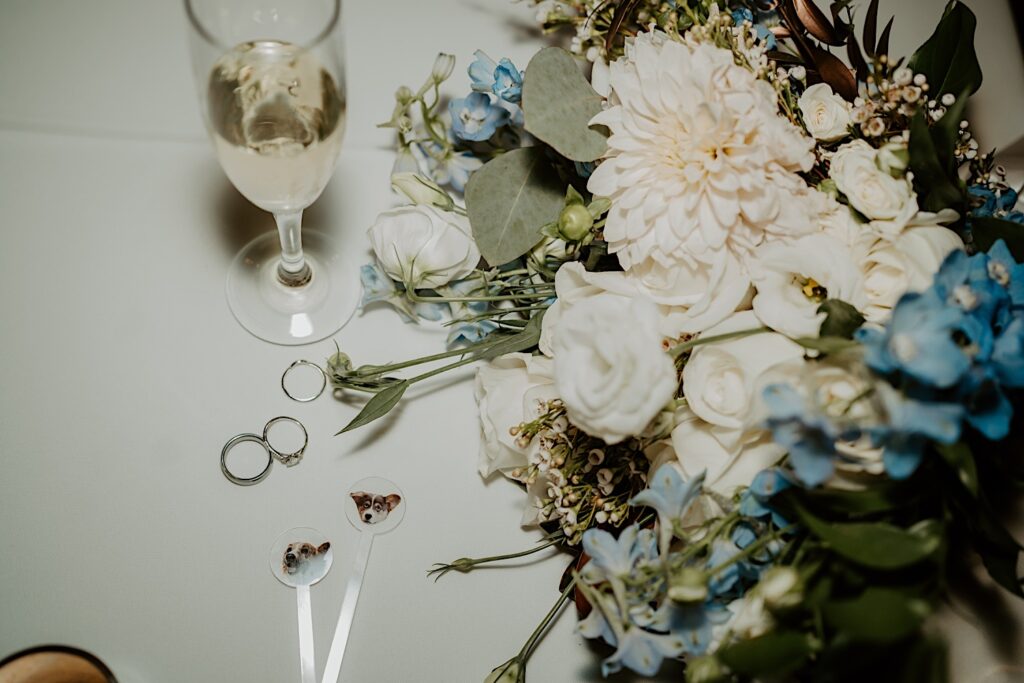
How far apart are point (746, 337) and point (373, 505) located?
460 millimetres

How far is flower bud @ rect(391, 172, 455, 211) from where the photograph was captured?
846 mm

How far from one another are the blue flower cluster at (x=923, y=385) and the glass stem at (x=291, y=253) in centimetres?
55

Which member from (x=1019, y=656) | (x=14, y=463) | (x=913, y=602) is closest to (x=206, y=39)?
(x=14, y=463)

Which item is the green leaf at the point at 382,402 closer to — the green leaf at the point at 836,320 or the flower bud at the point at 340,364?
the flower bud at the point at 340,364


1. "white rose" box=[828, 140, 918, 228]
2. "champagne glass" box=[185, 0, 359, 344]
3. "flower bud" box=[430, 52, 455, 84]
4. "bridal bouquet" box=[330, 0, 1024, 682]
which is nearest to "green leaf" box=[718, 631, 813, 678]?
"bridal bouquet" box=[330, 0, 1024, 682]

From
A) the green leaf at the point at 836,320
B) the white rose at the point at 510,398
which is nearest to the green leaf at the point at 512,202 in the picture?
the white rose at the point at 510,398

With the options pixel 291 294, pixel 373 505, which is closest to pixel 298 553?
pixel 373 505

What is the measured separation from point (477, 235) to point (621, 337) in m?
0.32

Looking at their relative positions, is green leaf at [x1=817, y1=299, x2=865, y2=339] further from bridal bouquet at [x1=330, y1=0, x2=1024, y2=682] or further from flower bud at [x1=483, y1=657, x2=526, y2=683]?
flower bud at [x1=483, y1=657, x2=526, y2=683]

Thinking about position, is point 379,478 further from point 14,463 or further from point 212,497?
point 14,463

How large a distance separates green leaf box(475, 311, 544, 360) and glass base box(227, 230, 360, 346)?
237 millimetres

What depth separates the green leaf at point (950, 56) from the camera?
0.72 m

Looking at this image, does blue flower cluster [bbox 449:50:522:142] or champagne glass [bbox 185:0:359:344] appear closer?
champagne glass [bbox 185:0:359:344]

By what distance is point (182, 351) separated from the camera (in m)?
0.87
